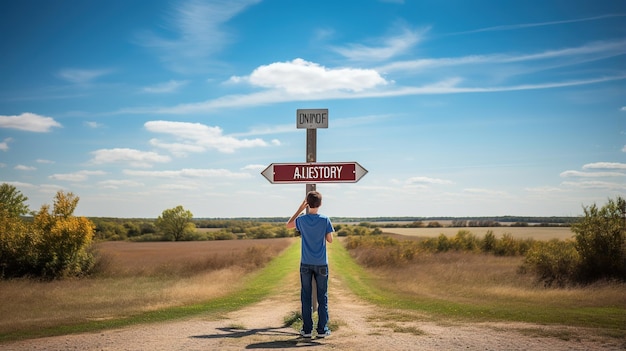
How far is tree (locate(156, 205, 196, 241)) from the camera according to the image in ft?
303

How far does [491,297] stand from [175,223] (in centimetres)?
8052

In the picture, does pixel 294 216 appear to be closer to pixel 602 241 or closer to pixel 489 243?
pixel 602 241

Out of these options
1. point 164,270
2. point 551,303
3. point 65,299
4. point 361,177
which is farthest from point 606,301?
point 164,270

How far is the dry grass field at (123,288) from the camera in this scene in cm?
1686

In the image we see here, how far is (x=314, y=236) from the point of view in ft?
30.0

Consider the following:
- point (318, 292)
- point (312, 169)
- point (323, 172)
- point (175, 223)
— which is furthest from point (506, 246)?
point (175, 223)

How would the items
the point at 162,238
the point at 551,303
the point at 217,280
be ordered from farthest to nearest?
the point at 162,238
the point at 217,280
the point at 551,303

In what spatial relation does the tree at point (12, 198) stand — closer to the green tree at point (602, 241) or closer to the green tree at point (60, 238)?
the green tree at point (60, 238)

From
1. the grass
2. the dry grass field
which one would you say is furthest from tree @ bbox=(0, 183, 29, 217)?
the grass

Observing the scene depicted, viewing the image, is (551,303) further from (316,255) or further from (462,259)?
(462,259)

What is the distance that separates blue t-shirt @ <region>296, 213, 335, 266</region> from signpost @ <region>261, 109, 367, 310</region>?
164cm

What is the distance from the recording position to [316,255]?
29.9 feet

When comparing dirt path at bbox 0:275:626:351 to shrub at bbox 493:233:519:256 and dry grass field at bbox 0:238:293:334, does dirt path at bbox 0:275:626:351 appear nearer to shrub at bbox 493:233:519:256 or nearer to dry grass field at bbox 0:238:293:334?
dry grass field at bbox 0:238:293:334

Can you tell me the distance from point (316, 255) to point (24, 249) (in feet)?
104
